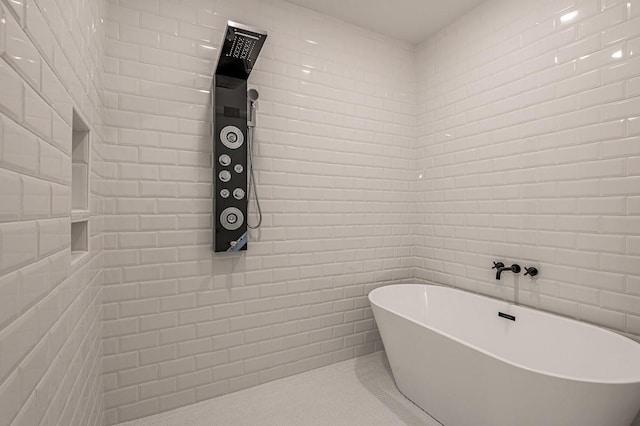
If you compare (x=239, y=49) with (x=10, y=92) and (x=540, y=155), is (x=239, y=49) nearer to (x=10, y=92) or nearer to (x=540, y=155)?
(x=10, y=92)

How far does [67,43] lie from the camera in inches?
42.9

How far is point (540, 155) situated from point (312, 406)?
7.87 feet

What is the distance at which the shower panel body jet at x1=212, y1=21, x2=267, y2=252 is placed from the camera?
222cm

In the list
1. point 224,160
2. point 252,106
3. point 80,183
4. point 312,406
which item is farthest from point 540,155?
point 80,183

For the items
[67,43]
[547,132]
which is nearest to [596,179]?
[547,132]

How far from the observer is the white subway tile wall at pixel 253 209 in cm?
207

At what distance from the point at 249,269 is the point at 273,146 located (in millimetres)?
988

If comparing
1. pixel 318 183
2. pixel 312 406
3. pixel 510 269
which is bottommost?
pixel 312 406

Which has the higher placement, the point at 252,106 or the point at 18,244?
the point at 252,106

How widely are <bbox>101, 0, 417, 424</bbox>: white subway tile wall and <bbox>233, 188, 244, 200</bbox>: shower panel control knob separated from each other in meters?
0.18

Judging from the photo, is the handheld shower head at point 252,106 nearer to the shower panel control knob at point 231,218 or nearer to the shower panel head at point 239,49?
the shower panel head at point 239,49

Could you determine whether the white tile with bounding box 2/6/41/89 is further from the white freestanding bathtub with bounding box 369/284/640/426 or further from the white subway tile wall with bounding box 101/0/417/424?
the white freestanding bathtub with bounding box 369/284/640/426

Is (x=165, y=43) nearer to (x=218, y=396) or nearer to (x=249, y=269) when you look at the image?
(x=249, y=269)

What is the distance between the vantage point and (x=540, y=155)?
225 centimetres
